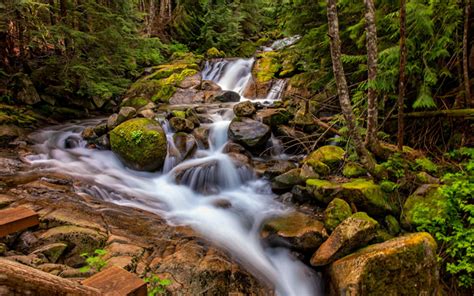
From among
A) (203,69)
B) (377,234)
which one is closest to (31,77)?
(203,69)

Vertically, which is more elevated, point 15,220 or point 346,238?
point 15,220

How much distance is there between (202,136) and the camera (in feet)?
29.3

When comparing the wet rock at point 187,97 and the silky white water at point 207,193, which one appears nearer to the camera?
the silky white water at point 207,193

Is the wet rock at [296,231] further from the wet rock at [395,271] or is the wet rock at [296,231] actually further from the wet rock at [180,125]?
the wet rock at [180,125]

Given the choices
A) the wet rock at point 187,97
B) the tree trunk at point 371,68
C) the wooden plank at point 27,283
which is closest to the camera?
the wooden plank at point 27,283

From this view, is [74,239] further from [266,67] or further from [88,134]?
[266,67]

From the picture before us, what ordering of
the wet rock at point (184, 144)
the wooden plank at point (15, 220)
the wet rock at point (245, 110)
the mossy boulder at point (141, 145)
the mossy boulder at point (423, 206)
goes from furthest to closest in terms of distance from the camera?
the wet rock at point (245, 110)
the wet rock at point (184, 144)
the mossy boulder at point (141, 145)
the mossy boulder at point (423, 206)
the wooden plank at point (15, 220)

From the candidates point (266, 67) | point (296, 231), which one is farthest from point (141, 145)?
point (266, 67)

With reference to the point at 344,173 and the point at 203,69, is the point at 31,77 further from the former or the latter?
the point at 344,173

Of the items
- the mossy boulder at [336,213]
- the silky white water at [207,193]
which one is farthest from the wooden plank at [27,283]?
the mossy boulder at [336,213]

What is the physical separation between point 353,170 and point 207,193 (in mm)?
3456

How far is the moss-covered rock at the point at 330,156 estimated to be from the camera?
260 inches

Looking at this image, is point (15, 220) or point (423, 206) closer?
point (15, 220)

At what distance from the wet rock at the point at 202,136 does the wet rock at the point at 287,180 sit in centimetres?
281
